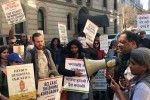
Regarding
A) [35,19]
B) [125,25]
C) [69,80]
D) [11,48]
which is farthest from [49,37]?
[125,25]

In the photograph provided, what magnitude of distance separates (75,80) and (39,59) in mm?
857

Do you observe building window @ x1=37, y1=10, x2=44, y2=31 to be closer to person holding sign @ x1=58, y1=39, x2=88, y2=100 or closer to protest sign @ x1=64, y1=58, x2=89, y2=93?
person holding sign @ x1=58, y1=39, x2=88, y2=100

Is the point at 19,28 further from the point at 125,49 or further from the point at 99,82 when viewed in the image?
the point at 125,49

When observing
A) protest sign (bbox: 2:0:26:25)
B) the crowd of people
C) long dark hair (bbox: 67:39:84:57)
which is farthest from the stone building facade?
the crowd of people

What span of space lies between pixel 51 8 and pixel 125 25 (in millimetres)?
35105

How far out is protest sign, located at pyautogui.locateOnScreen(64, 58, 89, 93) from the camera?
207 inches

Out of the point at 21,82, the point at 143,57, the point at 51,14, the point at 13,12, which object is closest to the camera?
the point at 143,57

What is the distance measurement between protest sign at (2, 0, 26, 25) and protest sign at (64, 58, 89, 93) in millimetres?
3734

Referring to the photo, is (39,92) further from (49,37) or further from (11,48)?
(49,37)

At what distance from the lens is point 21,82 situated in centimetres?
429

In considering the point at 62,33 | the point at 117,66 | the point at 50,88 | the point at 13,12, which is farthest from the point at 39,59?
the point at 62,33

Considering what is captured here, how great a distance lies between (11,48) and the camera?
6895 millimetres

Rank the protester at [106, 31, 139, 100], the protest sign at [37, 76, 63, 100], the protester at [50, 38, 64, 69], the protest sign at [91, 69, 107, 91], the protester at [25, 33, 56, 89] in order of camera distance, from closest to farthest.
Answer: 1. the protester at [106, 31, 139, 100]
2. the protest sign at [37, 76, 63, 100]
3. the protester at [25, 33, 56, 89]
4. the protest sign at [91, 69, 107, 91]
5. the protester at [50, 38, 64, 69]

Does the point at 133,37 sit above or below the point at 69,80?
above
